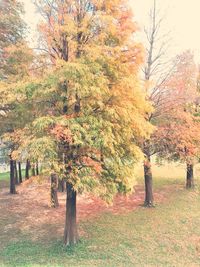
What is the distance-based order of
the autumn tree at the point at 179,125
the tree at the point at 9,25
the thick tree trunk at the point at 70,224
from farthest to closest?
the autumn tree at the point at 179,125 < the tree at the point at 9,25 < the thick tree trunk at the point at 70,224

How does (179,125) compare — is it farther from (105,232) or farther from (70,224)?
(70,224)

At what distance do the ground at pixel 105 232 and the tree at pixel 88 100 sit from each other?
1221 mm

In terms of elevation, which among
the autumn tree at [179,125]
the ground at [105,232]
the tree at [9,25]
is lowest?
the ground at [105,232]

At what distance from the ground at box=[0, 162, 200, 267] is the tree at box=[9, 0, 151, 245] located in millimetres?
1221

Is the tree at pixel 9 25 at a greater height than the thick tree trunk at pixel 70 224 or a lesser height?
greater

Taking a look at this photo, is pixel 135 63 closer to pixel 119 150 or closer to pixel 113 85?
pixel 113 85

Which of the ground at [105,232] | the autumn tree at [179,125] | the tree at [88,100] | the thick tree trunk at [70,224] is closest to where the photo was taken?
the tree at [88,100]

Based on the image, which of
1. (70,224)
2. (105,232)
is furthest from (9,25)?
(105,232)

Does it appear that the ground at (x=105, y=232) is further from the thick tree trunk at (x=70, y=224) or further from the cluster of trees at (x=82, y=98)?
the cluster of trees at (x=82, y=98)

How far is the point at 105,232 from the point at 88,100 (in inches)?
241

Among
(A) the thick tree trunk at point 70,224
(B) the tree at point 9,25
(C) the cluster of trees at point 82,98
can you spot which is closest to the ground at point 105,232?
(A) the thick tree trunk at point 70,224

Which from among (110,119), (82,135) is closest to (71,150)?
(82,135)

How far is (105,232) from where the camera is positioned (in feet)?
42.4

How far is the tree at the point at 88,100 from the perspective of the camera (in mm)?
9930
